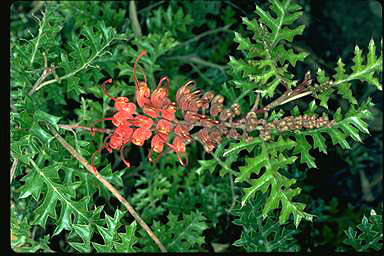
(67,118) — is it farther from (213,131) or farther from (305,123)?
(305,123)

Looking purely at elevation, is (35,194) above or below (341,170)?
above

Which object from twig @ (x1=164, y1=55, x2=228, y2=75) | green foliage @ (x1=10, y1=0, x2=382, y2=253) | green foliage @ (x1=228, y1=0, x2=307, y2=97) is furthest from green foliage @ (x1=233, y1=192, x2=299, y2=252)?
twig @ (x1=164, y1=55, x2=228, y2=75)

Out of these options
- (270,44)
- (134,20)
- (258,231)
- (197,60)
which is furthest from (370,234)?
(134,20)

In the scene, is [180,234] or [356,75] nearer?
[356,75]

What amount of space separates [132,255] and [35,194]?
231 mm

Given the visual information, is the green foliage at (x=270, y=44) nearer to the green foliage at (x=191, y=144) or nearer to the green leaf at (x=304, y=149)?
the green foliage at (x=191, y=144)

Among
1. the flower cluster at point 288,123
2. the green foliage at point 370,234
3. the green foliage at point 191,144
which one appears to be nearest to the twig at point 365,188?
the green foliage at point 191,144

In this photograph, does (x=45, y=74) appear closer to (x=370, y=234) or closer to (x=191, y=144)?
(x=191, y=144)

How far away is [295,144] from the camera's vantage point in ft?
3.05

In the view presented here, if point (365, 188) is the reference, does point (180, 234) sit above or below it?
above

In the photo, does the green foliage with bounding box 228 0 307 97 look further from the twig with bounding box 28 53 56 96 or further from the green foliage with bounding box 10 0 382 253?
the twig with bounding box 28 53 56 96

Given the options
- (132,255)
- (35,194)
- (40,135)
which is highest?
(40,135)

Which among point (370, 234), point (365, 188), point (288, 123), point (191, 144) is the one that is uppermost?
point (288, 123)

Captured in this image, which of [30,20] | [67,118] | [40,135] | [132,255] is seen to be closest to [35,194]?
[40,135]
